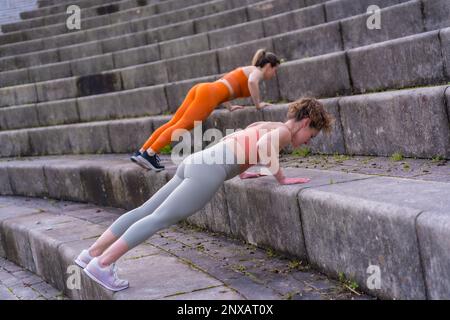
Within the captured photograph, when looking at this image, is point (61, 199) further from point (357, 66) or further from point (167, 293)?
point (167, 293)

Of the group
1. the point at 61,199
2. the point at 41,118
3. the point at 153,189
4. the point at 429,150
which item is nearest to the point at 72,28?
the point at 41,118

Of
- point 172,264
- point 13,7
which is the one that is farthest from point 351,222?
point 13,7

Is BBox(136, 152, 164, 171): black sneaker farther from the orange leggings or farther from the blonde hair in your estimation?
the blonde hair

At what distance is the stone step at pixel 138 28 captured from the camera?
10.1 metres

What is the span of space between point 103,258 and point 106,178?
9.05 feet

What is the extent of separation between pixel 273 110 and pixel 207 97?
60 centimetres

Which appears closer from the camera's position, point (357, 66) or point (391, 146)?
point (391, 146)

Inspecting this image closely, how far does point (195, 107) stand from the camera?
235 inches

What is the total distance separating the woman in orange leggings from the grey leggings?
1770mm

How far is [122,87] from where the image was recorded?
9125mm

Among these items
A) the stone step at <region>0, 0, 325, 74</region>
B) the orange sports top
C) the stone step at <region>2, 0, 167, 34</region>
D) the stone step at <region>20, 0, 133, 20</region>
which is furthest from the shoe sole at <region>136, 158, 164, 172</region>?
the stone step at <region>20, 0, 133, 20</region>

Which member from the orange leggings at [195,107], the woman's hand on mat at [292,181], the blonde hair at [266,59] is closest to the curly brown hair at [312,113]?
the woman's hand on mat at [292,181]

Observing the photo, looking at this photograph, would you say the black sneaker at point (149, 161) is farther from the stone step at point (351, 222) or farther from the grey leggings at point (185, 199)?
the grey leggings at point (185, 199)

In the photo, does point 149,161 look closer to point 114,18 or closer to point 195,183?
point 195,183
